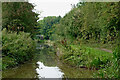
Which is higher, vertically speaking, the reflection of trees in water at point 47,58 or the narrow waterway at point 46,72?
the narrow waterway at point 46,72

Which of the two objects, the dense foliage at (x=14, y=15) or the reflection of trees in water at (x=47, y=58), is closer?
the reflection of trees in water at (x=47, y=58)

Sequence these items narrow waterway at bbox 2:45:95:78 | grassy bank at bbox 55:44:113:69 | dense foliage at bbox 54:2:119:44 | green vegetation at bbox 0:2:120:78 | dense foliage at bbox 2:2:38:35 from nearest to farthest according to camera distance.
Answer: green vegetation at bbox 0:2:120:78, narrow waterway at bbox 2:45:95:78, grassy bank at bbox 55:44:113:69, dense foliage at bbox 54:2:119:44, dense foliage at bbox 2:2:38:35

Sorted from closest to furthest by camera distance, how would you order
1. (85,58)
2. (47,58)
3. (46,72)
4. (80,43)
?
1. (46,72)
2. (85,58)
3. (80,43)
4. (47,58)

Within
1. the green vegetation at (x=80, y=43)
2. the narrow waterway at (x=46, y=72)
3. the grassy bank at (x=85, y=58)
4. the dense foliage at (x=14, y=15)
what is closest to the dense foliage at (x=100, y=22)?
the green vegetation at (x=80, y=43)

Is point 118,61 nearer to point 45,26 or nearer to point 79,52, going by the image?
point 79,52

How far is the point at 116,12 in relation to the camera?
34.6 feet

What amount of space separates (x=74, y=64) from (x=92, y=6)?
30.5 ft

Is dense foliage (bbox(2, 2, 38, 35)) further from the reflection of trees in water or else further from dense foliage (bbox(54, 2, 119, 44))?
dense foliage (bbox(54, 2, 119, 44))

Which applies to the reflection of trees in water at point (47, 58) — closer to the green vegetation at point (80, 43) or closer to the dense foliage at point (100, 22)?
the green vegetation at point (80, 43)

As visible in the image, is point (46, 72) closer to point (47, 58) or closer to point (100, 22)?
point (47, 58)

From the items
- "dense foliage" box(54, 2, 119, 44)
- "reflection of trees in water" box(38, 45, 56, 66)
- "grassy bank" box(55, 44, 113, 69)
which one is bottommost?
"reflection of trees in water" box(38, 45, 56, 66)

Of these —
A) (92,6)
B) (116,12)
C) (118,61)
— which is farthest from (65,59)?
(92,6)

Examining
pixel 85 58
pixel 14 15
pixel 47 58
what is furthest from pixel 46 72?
pixel 14 15

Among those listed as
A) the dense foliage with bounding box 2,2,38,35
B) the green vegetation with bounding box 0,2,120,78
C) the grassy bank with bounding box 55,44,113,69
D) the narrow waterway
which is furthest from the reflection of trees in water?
the dense foliage with bounding box 2,2,38,35
